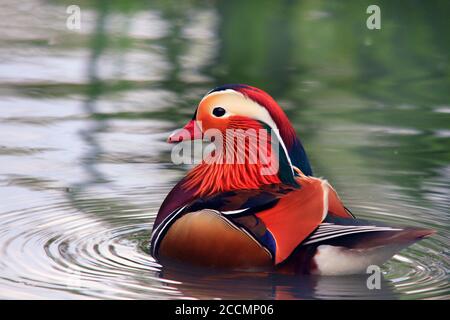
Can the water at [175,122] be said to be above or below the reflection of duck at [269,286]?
above

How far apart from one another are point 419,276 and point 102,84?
202 inches

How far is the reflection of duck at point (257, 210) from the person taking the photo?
215 inches

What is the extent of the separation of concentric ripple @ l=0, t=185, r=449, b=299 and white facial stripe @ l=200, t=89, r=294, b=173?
0.66 m

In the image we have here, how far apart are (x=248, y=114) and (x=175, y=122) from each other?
3.06m

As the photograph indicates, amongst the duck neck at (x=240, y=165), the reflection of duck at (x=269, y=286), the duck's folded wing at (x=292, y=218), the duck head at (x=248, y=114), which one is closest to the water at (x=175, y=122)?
the reflection of duck at (x=269, y=286)

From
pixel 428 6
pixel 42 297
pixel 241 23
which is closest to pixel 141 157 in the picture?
pixel 42 297

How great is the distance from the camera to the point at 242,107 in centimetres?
584

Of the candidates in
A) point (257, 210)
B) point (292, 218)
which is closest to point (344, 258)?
point (292, 218)

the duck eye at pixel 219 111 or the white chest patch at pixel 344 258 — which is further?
→ the duck eye at pixel 219 111

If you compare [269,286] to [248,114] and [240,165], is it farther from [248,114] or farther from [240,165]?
[248,114]

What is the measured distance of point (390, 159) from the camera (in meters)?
7.98

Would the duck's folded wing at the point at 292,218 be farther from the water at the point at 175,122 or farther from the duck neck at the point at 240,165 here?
the duck neck at the point at 240,165

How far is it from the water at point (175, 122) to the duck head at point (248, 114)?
643mm

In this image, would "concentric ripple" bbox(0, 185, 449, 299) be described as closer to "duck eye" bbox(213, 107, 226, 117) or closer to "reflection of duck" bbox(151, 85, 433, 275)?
"reflection of duck" bbox(151, 85, 433, 275)
